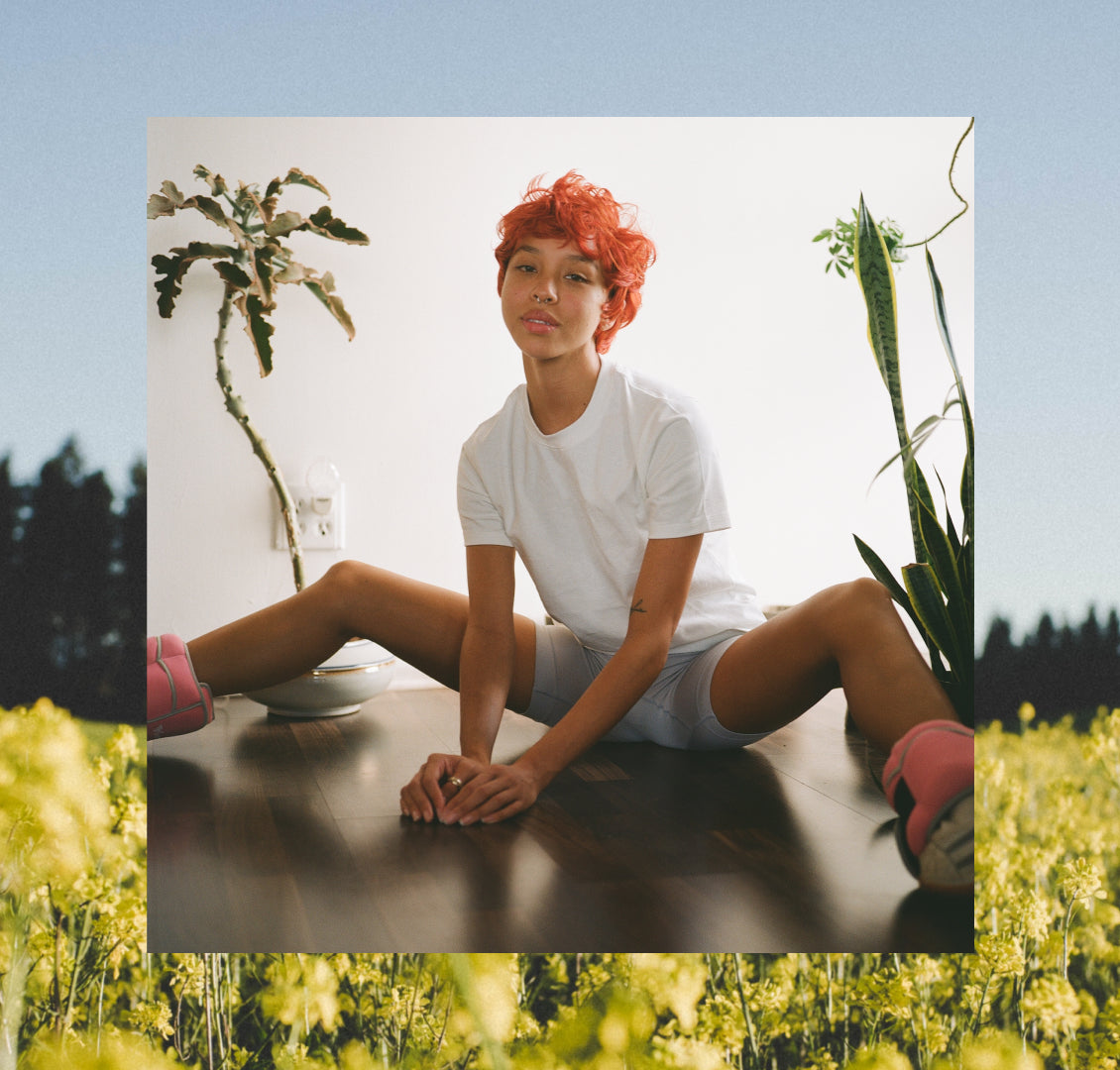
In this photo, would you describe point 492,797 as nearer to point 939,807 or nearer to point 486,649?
point 486,649

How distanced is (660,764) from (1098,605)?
1.80 ft

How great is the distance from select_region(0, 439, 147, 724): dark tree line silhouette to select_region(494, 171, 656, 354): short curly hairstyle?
0.49m

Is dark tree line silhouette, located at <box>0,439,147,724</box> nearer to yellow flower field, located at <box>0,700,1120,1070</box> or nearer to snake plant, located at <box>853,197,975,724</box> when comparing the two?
yellow flower field, located at <box>0,700,1120,1070</box>

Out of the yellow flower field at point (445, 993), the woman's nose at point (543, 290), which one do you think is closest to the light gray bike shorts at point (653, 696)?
the yellow flower field at point (445, 993)

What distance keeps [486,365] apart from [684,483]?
21.2 inches

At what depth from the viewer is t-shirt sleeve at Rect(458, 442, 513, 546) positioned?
4.03 feet

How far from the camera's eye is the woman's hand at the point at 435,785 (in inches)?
40.8

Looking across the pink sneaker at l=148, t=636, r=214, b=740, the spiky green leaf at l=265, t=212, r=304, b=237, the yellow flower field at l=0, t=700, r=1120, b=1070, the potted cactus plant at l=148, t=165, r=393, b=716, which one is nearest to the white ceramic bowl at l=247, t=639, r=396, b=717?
the potted cactus plant at l=148, t=165, r=393, b=716

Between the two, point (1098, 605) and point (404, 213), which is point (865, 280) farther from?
point (404, 213)

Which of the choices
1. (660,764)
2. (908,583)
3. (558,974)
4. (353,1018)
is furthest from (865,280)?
(353,1018)

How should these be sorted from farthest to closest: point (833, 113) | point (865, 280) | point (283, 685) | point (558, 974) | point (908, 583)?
point (283, 685)
point (865, 280)
point (908, 583)
point (833, 113)
point (558, 974)

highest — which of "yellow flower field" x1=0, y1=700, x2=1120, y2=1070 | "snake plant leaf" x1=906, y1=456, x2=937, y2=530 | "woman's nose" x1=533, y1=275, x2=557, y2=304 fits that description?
"woman's nose" x1=533, y1=275, x2=557, y2=304

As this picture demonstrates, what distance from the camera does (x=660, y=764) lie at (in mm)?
1240

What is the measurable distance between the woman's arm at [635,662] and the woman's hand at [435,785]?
0.22ft
